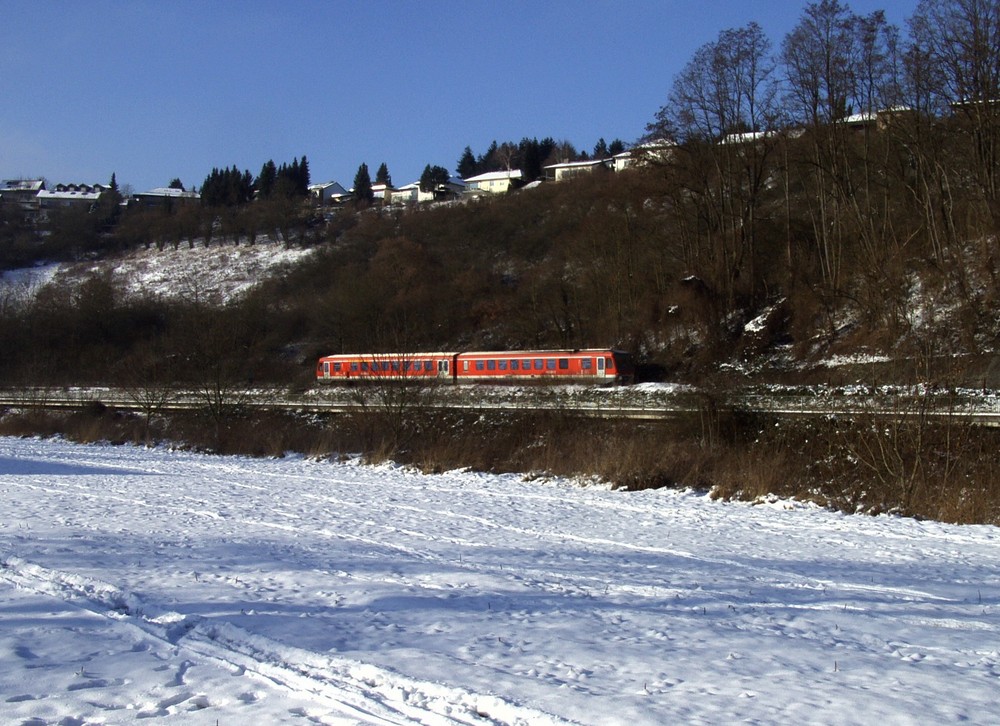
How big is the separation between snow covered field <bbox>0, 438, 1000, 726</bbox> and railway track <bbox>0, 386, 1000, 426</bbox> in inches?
162

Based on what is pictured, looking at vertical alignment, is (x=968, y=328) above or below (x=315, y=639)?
above

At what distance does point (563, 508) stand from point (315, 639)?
1064 cm

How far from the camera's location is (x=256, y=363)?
56.2 meters

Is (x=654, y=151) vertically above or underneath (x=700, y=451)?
above

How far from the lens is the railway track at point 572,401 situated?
18.7m

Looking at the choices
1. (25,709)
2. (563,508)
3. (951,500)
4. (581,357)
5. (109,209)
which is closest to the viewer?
(25,709)

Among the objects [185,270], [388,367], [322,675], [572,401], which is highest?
[185,270]

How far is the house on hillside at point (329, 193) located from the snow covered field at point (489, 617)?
10885cm

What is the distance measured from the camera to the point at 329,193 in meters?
153

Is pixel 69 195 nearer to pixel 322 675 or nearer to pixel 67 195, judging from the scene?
pixel 67 195

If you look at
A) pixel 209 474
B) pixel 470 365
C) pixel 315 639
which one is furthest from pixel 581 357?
pixel 315 639

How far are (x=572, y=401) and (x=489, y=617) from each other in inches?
819

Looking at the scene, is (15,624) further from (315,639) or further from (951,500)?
(951,500)

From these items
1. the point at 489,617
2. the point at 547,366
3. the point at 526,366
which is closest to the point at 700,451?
the point at 489,617
